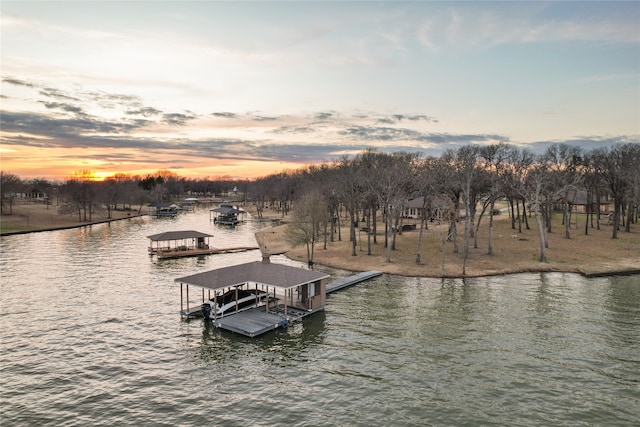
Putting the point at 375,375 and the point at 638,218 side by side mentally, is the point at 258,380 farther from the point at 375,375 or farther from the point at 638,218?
the point at 638,218

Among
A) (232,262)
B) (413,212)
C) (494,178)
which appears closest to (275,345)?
(232,262)

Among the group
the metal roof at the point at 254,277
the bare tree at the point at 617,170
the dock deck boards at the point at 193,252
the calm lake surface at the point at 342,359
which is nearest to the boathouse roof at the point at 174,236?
the dock deck boards at the point at 193,252

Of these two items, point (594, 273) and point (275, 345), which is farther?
point (594, 273)

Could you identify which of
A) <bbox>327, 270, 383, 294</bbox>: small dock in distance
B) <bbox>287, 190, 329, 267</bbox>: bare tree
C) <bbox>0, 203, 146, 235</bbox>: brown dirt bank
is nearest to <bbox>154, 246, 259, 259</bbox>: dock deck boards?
<bbox>287, 190, 329, 267</bbox>: bare tree

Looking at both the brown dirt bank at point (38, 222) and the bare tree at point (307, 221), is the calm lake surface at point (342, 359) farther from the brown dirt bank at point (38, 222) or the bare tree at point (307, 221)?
the brown dirt bank at point (38, 222)

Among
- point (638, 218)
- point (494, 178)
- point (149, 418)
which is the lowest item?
point (149, 418)
